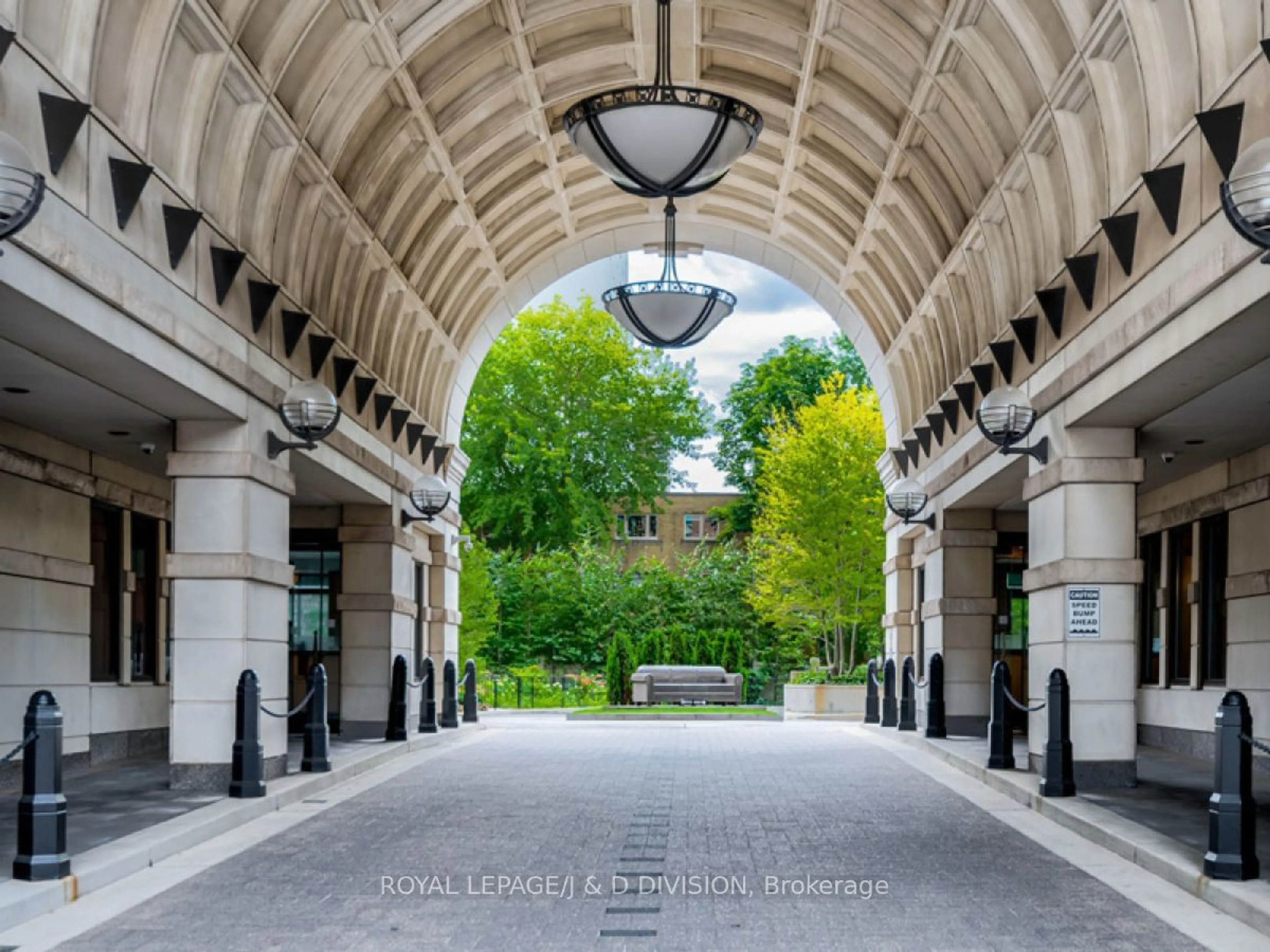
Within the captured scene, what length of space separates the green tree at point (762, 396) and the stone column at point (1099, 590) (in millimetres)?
45236

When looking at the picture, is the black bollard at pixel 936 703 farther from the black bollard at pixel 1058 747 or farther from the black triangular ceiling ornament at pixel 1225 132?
the black triangular ceiling ornament at pixel 1225 132

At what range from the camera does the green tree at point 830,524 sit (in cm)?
3922

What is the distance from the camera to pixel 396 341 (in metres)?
23.7

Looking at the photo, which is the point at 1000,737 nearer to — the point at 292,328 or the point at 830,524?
the point at 292,328

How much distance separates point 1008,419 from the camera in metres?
15.7

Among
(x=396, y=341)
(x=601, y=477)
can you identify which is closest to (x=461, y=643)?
(x=601, y=477)

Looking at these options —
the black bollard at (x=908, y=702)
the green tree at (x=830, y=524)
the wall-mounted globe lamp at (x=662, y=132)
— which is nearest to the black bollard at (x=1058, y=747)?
the wall-mounted globe lamp at (x=662, y=132)

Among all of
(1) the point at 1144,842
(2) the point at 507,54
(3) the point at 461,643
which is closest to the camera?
(1) the point at 1144,842

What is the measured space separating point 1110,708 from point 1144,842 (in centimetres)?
427

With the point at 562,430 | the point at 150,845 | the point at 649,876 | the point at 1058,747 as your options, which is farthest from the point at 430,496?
the point at 562,430

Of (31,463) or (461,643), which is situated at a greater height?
(31,463)

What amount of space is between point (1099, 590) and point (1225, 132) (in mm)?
5545

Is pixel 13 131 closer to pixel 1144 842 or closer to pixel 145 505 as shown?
pixel 1144 842

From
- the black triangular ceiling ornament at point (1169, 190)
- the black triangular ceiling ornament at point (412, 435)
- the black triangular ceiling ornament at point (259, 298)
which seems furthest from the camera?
the black triangular ceiling ornament at point (412, 435)
